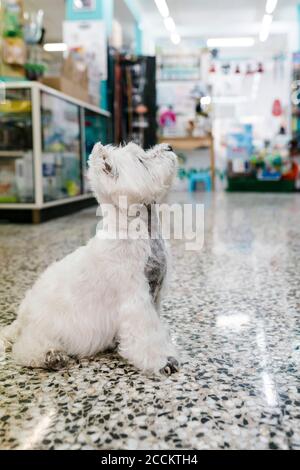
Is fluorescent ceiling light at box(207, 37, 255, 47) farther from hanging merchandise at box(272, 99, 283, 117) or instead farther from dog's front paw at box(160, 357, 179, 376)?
dog's front paw at box(160, 357, 179, 376)

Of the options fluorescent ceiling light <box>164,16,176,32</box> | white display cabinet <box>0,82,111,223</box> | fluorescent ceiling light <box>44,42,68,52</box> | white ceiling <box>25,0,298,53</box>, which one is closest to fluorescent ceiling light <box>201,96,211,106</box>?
white ceiling <box>25,0,298,53</box>

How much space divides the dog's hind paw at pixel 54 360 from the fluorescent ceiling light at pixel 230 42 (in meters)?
12.0

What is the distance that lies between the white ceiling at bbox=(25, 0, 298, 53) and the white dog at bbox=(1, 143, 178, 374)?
8.51m

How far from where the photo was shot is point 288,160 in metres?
9.10

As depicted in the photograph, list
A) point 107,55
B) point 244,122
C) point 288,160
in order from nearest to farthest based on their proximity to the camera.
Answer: point 107,55 < point 288,160 < point 244,122

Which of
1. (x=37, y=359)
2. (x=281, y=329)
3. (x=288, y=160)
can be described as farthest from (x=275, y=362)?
(x=288, y=160)

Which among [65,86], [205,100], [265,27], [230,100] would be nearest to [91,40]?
[65,86]

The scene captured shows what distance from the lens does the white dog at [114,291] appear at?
122 cm

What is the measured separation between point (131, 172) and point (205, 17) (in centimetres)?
1054

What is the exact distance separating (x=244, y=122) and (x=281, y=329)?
1230cm

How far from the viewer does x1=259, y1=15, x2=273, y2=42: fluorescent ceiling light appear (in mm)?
10477

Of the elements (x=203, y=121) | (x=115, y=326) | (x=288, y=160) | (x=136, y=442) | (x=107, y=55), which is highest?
(x=107, y=55)

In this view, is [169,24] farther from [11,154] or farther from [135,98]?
[11,154]

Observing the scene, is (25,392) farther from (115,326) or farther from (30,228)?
(30,228)
